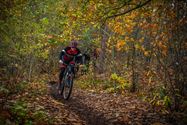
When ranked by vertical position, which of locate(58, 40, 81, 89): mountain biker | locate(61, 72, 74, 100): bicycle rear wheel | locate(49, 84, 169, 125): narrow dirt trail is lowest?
locate(49, 84, 169, 125): narrow dirt trail

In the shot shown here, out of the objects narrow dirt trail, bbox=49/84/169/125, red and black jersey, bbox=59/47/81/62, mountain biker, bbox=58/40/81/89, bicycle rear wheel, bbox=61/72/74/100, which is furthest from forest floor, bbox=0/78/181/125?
red and black jersey, bbox=59/47/81/62

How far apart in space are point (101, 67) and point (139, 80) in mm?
7430

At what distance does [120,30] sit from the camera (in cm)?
1295

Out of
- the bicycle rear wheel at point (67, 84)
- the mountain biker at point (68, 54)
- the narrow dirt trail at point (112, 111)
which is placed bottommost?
the narrow dirt trail at point (112, 111)

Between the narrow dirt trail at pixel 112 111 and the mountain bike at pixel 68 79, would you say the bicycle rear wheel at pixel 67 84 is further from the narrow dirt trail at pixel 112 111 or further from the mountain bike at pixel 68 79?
the narrow dirt trail at pixel 112 111

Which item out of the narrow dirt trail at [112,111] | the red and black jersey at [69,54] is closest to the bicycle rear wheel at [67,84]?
the narrow dirt trail at [112,111]

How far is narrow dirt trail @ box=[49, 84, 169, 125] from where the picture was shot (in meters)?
8.41

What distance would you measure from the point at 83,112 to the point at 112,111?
1004 millimetres

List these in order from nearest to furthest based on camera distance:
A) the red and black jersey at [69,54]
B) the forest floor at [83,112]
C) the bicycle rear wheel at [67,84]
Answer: the forest floor at [83,112]
the bicycle rear wheel at [67,84]
the red and black jersey at [69,54]

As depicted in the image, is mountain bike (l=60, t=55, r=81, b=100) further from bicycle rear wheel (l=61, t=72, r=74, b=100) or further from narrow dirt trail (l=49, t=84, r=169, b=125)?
narrow dirt trail (l=49, t=84, r=169, b=125)

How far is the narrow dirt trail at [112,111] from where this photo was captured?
8.41 m

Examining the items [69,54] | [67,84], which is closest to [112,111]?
[67,84]

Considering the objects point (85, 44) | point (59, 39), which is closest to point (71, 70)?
point (59, 39)

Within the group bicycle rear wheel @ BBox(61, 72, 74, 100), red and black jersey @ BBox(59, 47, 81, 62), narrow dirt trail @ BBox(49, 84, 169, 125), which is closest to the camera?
narrow dirt trail @ BBox(49, 84, 169, 125)
